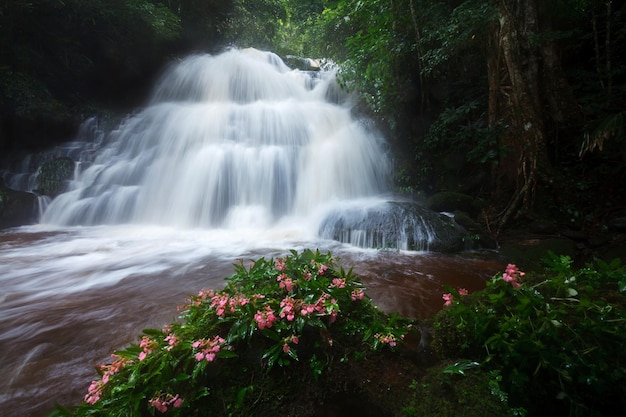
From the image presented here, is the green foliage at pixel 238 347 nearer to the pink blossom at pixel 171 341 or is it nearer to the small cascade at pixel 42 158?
the pink blossom at pixel 171 341

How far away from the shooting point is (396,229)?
17.8ft

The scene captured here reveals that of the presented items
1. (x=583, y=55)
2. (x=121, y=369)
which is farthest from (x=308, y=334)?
(x=583, y=55)

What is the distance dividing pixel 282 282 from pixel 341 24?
35.2 feet

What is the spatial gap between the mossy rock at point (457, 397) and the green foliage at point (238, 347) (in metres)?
0.26

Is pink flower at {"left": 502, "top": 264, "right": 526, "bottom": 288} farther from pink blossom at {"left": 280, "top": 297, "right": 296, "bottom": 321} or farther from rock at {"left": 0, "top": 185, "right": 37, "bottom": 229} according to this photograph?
rock at {"left": 0, "top": 185, "right": 37, "bottom": 229}

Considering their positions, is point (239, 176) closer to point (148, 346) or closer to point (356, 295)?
point (356, 295)

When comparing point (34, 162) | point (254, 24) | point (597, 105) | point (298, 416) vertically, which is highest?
point (254, 24)

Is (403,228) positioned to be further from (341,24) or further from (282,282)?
(341,24)

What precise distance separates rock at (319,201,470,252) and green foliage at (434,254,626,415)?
3.79 metres

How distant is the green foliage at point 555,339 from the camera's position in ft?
3.40

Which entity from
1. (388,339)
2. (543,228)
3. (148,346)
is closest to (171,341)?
(148,346)

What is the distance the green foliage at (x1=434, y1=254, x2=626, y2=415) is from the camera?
104 cm

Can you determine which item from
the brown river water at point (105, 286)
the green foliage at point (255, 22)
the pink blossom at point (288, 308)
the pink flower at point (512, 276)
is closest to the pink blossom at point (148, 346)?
the pink blossom at point (288, 308)

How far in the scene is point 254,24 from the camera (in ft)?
55.7
